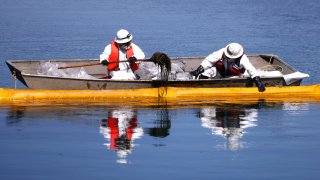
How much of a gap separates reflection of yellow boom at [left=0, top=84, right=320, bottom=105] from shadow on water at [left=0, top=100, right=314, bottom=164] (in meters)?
0.17

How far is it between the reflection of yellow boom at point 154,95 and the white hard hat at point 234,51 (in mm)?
827

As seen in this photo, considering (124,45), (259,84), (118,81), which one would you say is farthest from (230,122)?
(124,45)

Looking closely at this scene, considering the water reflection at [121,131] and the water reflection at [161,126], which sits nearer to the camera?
the water reflection at [121,131]

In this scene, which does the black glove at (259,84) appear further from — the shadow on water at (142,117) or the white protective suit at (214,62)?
the shadow on water at (142,117)

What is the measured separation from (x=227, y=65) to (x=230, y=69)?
13 cm

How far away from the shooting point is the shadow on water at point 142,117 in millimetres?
19234

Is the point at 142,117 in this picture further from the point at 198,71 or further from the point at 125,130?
the point at 198,71

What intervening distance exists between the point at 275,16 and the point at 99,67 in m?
18.6

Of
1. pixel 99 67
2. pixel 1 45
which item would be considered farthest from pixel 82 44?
pixel 99 67

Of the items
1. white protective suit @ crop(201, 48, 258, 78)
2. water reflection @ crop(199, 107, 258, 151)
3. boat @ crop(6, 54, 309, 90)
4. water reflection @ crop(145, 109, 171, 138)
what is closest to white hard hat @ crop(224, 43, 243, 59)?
white protective suit @ crop(201, 48, 258, 78)

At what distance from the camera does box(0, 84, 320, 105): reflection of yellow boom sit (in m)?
22.2

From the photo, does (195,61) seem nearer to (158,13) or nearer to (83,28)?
(83,28)

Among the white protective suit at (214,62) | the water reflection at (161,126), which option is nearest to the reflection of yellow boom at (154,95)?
the white protective suit at (214,62)

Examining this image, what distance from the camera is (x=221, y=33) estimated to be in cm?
3747
